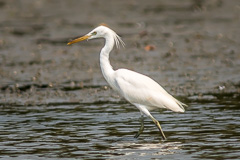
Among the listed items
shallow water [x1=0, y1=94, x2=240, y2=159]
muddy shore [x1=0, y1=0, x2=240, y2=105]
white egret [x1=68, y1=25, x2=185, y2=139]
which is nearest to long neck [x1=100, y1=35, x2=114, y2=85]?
white egret [x1=68, y1=25, x2=185, y2=139]

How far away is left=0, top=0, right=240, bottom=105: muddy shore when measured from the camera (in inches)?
552

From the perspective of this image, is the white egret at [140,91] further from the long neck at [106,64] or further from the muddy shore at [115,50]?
the muddy shore at [115,50]

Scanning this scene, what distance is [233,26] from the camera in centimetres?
2223

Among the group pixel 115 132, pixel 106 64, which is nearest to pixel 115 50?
pixel 106 64

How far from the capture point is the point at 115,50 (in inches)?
744

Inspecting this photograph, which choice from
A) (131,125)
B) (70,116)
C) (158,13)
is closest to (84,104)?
(70,116)

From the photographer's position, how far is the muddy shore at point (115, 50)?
1403 cm

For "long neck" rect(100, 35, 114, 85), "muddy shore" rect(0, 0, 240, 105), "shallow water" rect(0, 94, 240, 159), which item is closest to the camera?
"shallow water" rect(0, 94, 240, 159)

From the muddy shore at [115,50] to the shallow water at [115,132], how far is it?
0.91 m

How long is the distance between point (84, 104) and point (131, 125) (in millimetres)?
2021

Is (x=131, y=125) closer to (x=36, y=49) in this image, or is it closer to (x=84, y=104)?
(x=84, y=104)

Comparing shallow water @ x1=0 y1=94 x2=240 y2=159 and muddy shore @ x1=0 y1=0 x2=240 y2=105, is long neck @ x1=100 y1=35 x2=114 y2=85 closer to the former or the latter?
shallow water @ x1=0 y1=94 x2=240 y2=159

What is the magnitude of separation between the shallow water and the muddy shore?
3.00 feet

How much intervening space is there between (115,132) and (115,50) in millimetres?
8751
